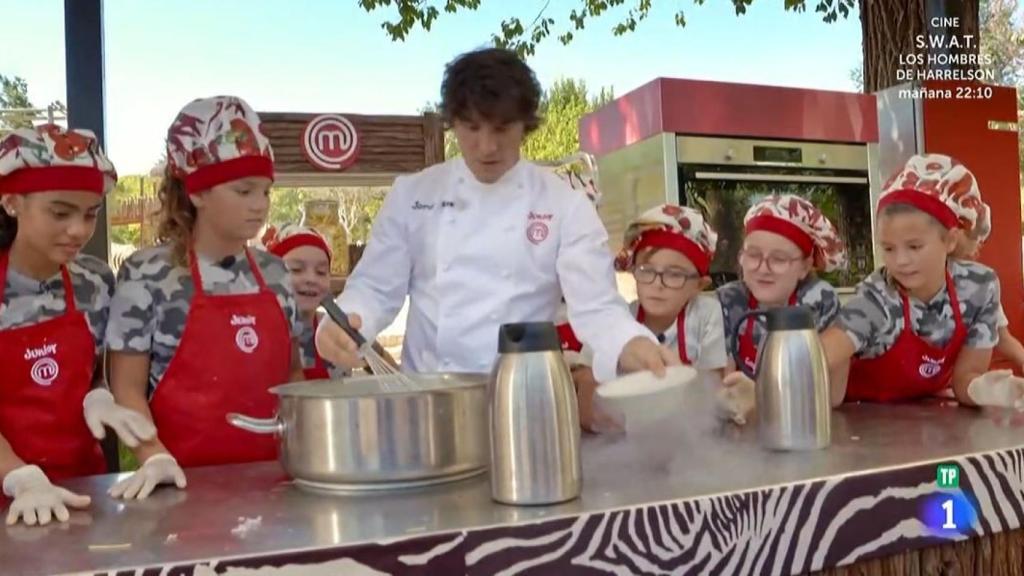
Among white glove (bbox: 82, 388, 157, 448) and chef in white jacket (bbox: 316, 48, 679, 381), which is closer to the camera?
white glove (bbox: 82, 388, 157, 448)

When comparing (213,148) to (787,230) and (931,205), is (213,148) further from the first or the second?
(931,205)

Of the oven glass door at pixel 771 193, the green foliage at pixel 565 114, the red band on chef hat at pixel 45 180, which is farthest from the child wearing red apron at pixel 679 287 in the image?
the green foliage at pixel 565 114

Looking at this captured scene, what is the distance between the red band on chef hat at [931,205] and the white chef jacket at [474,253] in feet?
2.01

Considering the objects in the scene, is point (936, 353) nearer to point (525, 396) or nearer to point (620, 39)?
point (525, 396)

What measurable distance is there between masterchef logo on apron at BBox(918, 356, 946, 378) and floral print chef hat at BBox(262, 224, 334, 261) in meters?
1.54

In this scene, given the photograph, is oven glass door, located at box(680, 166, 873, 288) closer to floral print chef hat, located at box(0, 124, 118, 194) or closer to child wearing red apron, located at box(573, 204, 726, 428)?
child wearing red apron, located at box(573, 204, 726, 428)

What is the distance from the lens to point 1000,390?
5.41 feet

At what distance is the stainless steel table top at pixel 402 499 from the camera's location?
3.07 feet

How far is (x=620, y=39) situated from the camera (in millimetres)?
5594

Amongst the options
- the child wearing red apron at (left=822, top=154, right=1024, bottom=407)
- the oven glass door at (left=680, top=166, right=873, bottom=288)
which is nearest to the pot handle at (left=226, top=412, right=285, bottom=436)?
the child wearing red apron at (left=822, top=154, right=1024, bottom=407)

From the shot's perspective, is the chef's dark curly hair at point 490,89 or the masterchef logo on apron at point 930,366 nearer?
the chef's dark curly hair at point 490,89

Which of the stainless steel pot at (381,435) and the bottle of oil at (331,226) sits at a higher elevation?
the bottle of oil at (331,226)

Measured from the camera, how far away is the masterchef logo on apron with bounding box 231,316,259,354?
157cm

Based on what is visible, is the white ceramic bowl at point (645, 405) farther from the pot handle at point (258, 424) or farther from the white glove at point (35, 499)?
the white glove at point (35, 499)
